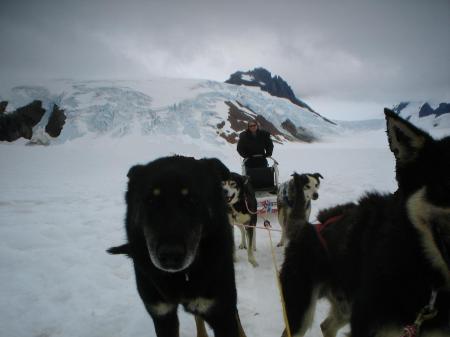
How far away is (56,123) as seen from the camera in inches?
1417

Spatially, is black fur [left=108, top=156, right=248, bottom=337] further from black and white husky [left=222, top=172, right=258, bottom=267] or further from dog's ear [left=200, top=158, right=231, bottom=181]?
black and white husky [left=222, top=172, right=258, bottom=267]

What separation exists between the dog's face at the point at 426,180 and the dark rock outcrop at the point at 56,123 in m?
39.2

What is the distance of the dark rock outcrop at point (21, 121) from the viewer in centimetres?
3625

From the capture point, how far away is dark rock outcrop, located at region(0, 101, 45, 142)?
36.2m

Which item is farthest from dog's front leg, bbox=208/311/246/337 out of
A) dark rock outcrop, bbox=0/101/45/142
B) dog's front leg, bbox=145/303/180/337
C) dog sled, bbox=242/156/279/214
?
dark rock outcrop, bbox=0/101/45/142

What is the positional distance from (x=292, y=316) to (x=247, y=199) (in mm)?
3094

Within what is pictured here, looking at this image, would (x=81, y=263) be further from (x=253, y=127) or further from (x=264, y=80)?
(x=264, y=80)

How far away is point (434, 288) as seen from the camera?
145 cm

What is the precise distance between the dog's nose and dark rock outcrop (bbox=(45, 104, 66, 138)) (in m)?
38.4

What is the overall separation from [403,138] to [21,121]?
1754 inches

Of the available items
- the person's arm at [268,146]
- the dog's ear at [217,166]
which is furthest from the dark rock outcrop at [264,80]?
→ the dog's ear at [217,166]

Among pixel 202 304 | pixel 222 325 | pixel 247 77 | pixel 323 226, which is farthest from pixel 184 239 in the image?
pixel 247 77

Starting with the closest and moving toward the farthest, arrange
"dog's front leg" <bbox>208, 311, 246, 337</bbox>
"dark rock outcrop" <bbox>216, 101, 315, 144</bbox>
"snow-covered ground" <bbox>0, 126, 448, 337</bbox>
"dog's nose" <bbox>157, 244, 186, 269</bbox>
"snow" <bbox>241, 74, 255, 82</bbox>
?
1. "dog's nose" <bbox>157, 244, 186, 269</bbox>
2. "dog's front leg" <bbox>208, 311, 246, 337</bbox>
3. "snow-covered ground" <bbox>0, 126, 448, 337</bbox>
4. "dark rock outcrop" <bbox>216, 101, 315, 144</bbox>
5. "snow" <bbox>241, 74, 255, 82</bbox>

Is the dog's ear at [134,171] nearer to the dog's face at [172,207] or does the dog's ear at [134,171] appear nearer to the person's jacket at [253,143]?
the dog's face at [172,207]
